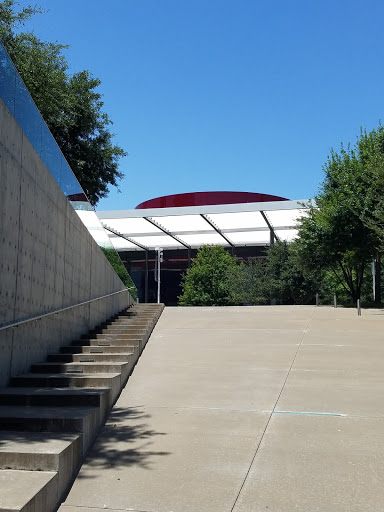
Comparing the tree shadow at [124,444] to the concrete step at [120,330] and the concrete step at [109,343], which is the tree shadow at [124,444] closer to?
the concrete step at [109,343]

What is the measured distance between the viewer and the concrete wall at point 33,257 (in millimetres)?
6781

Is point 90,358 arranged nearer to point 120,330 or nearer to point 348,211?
point 120,330

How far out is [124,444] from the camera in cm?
537

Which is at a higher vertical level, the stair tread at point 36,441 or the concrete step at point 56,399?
the concrete step at point 56,399

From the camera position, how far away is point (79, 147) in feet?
70.9

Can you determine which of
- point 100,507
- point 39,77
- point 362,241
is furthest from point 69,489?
point 362,241

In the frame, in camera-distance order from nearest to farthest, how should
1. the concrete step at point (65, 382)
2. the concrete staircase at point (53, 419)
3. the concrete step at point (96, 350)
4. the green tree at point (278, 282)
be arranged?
the concrete staircase at point (53, 419) < the concrete step at point (65, 382) < the concrete step at point (96, 350) < the green tree at point (278, 282)

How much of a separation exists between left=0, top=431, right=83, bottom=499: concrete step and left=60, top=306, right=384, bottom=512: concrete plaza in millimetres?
169

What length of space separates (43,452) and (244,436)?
222 centimetres

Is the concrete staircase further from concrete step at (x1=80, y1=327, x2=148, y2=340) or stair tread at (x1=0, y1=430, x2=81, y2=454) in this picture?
concrete step at (x1=80, y1=327, x2=148, y2=340)

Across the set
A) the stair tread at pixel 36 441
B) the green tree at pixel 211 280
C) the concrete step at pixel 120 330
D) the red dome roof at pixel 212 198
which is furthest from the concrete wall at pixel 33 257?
the red dome roof at pixel 212 198

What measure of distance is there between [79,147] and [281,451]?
60.8 feet

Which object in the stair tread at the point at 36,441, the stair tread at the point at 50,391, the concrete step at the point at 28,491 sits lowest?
the concrete step at the point at 28,491

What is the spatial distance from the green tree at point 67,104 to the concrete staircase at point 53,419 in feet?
33.6
